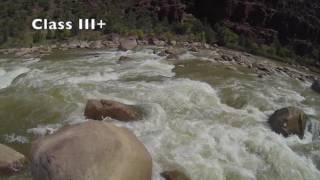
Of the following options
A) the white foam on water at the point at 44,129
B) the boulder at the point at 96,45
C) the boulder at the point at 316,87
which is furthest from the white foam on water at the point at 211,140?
the boulder at the point at 96,45

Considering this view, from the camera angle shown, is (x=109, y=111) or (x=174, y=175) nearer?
(x=174, y=175)

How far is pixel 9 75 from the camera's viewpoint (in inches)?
912

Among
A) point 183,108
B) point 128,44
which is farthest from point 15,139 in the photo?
point 128,44

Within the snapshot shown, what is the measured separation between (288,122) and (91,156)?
7.44 m

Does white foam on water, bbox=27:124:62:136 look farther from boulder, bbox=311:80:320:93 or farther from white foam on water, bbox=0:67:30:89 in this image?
boulder, bbox=311:80:320:93

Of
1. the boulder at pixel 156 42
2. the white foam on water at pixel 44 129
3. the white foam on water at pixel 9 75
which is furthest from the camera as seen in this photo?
the boulder at pixel 156 42

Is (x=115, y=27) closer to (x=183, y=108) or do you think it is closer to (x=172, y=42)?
(x=172, y=42)

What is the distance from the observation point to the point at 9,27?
117 feet

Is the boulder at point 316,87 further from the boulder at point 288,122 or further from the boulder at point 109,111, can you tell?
the boulder at point 109,111

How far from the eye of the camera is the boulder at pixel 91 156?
38.9 ft

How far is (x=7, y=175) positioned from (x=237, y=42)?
26.1 metres

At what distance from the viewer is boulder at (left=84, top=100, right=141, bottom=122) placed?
1670 cm

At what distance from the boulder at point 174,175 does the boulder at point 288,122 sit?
4551 millimetres

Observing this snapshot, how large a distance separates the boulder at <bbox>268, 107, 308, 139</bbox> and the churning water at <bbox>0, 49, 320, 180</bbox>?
27 centimetres
